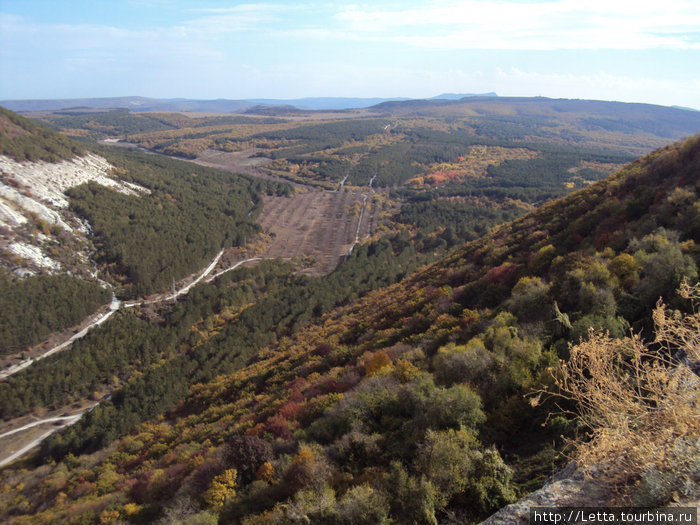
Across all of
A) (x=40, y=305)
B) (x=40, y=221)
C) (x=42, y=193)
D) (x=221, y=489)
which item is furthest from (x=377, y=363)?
(x=42, y=193)

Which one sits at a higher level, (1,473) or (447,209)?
(447,209)

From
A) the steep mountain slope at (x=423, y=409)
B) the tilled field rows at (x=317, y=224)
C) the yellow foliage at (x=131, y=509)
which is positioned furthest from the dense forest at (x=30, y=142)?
the yellow foliage at (x=131, y=509)

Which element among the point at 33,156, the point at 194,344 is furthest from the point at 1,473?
the point at 33,156

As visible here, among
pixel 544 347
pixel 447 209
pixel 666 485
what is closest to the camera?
pixel 666 485

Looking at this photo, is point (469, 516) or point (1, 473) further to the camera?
point (1, 473)

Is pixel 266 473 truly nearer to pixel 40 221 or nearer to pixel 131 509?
pixel 131 509

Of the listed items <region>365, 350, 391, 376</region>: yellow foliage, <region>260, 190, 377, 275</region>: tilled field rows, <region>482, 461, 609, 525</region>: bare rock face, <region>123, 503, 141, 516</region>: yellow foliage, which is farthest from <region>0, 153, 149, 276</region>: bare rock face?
<region>482, 461, 609, 525</region>: bare rock face

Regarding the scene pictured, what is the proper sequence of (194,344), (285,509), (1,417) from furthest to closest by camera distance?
1. (194,344)
2. (1,417)
3. (285,509)

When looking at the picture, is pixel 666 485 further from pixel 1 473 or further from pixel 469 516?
pixel 1 473
